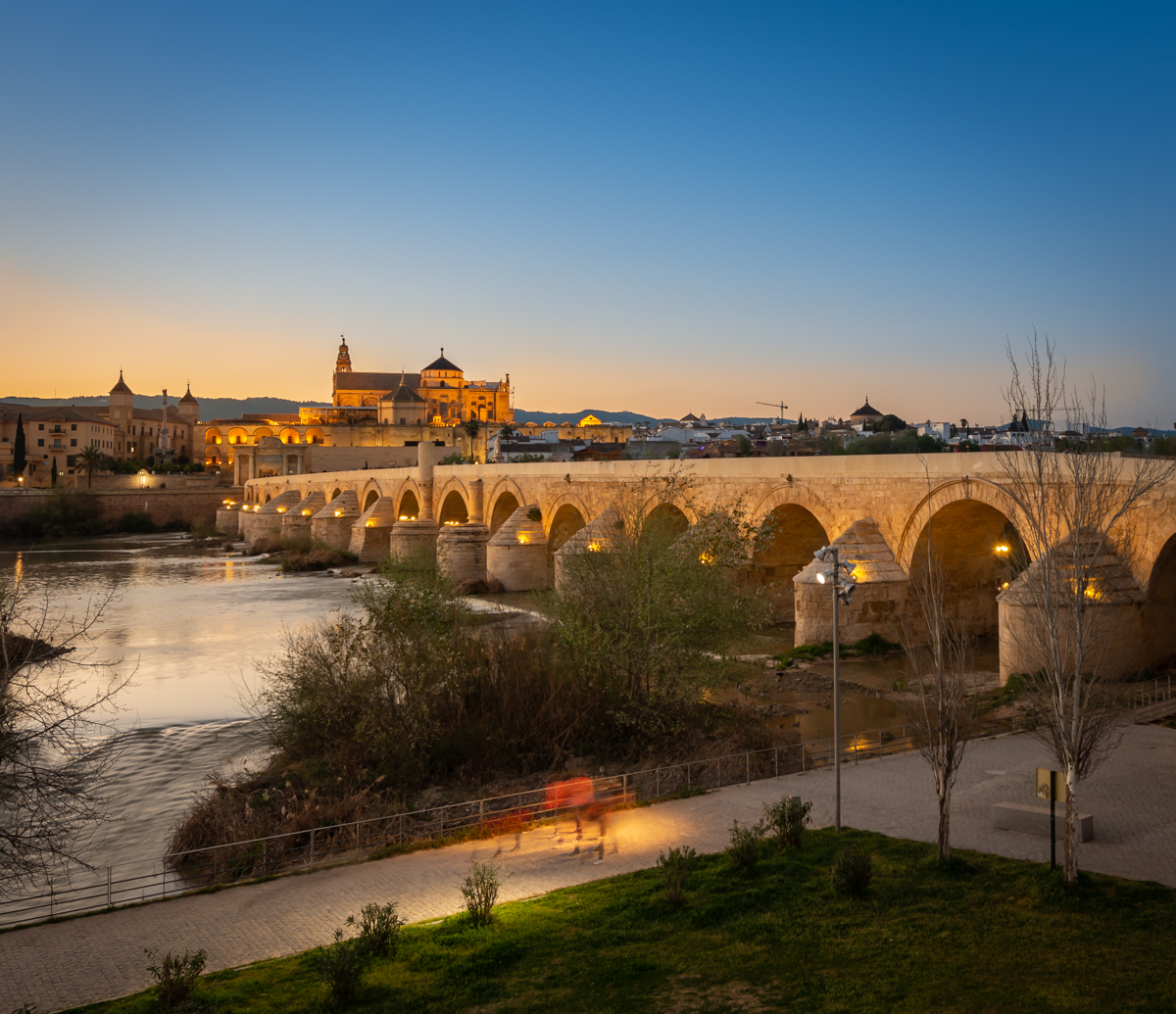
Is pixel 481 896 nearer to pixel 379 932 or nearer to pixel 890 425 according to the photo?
pixel 379 932

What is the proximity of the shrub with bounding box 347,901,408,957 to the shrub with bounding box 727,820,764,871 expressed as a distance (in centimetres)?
264

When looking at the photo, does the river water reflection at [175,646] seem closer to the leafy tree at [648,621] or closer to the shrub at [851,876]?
the leafy tree at [648,621]

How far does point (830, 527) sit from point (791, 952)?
12.9 metres

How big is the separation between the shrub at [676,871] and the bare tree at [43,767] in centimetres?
395

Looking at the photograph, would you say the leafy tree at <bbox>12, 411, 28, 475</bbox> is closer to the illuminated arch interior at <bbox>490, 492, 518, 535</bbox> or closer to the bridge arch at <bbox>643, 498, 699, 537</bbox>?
the illuminated arch interior at <bbox>490, 492, 518, 535</bbox>

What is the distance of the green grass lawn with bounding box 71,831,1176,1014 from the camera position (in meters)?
5.66

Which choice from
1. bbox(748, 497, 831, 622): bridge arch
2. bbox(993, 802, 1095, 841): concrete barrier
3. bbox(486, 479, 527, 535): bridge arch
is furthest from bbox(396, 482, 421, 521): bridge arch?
bbox(993, 802, 1095, 841): concrete barrier

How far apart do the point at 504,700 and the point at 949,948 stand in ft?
21.6

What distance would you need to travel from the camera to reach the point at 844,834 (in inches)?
325

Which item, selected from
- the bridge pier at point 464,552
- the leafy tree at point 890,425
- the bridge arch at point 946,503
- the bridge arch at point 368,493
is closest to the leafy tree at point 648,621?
the bridge arch at point 946,503

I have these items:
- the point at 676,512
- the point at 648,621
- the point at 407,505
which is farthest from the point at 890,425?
the point at 648,621

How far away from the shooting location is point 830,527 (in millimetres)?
18531

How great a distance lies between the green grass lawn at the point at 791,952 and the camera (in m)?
5.66

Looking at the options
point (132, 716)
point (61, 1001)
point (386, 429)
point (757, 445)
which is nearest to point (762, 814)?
point (61, 1001)
